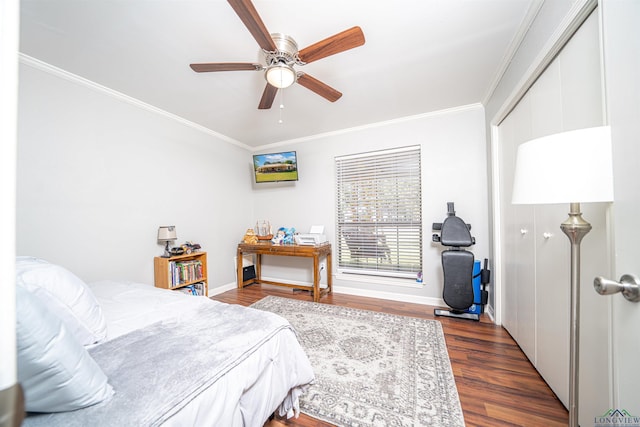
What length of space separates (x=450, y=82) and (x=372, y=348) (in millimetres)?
2567

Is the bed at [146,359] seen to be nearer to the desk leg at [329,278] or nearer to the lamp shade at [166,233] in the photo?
the lamp shade at [166,233]

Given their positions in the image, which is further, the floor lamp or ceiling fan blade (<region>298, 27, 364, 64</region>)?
ceiling fan blade (<region>298, 27, 364, 64</region>)

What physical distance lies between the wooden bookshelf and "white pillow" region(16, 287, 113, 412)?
2032mm

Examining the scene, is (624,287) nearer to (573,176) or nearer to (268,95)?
(573,176)

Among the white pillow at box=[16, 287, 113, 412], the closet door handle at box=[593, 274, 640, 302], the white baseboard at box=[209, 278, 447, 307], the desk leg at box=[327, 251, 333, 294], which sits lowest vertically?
the white baseboard at box=[209, 278, 447, 307]

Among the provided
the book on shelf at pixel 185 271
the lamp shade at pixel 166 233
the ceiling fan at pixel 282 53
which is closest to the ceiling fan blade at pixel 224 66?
the ceiling fan at pixel 282 53

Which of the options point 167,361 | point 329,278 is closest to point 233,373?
point 167,361

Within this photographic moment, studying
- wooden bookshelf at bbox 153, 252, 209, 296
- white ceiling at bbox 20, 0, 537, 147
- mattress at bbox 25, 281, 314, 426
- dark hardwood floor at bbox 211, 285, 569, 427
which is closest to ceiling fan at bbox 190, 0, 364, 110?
white ceiling at bbox 20, 0, 537, 147

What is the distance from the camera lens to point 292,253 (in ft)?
10.3

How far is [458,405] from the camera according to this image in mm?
1344

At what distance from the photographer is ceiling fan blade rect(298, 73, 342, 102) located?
1.72 metres

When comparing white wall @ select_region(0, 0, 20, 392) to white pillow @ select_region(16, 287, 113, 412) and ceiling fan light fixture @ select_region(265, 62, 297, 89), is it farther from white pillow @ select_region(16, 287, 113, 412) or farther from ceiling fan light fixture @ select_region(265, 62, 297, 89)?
ceiling fan light fixture @ select_region(265, 62, 297, 89)

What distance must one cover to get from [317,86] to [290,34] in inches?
15.0

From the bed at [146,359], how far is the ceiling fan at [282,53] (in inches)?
57.8
